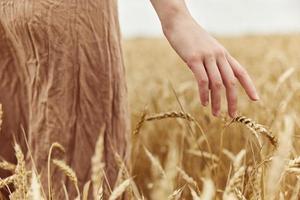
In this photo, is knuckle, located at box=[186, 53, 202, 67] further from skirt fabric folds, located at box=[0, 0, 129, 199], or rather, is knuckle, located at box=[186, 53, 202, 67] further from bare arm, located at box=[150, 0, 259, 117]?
skirt fabric folds, located at box=[0, 0, 129, 199]

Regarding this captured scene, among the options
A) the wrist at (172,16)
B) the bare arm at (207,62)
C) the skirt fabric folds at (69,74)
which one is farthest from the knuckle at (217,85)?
the skirt fabric folds at (69,74)

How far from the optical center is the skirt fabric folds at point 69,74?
122 cm

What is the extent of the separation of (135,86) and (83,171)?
2198 millimetres

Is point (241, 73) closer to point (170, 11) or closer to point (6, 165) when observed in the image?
point (170, 11)

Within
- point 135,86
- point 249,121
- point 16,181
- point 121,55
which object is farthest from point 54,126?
point 135,86

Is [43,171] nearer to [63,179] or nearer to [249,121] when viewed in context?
[63,179]

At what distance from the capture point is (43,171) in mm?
1307

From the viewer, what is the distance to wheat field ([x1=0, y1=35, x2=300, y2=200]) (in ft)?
2.62

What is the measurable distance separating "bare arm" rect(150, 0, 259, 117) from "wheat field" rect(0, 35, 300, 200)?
0.16ft

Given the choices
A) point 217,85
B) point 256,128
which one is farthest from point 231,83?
point 256,128

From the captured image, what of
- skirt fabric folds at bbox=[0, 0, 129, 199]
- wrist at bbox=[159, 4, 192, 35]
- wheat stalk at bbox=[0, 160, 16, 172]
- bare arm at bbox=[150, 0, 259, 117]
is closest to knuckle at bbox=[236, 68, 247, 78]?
bare arm at bbox=[150, 0, 259, 117]

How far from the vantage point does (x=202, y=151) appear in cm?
132

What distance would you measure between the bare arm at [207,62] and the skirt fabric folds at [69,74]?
0.17m

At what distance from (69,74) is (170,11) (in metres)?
0.22
